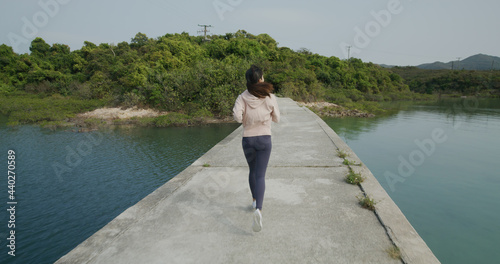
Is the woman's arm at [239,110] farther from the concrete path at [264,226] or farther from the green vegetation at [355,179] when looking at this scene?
the green vegetation at [355,179]

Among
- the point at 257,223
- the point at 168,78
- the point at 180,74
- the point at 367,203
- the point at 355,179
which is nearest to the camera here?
the point at 257,223

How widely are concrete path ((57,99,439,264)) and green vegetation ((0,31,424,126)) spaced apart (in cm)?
2012

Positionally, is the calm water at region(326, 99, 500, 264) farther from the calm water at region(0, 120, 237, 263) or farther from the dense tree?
the dense tree

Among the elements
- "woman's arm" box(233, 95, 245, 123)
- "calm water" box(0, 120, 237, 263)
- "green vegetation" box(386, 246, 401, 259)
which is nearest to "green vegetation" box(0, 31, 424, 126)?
"calm water" box(0, 120, 237, 263)

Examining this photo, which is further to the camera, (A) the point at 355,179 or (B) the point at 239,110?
(A) the point at 355,179

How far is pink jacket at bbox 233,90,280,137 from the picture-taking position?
2971mm

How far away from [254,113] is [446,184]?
8.89 m

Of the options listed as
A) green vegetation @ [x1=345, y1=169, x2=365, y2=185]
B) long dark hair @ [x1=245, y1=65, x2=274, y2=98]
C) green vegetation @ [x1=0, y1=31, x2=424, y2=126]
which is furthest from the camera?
green vegetation @ [x1=0, y1=31, x2=424, y2=126]

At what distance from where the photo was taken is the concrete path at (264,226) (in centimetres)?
232

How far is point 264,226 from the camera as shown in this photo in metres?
2.82

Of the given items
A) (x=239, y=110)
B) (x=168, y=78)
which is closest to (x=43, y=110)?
(x=168, y=78)

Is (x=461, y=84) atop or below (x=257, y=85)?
below

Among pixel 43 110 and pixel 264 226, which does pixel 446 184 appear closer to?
pixel 264 226

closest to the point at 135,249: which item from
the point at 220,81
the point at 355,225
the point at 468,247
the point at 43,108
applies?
the point at 355,225
